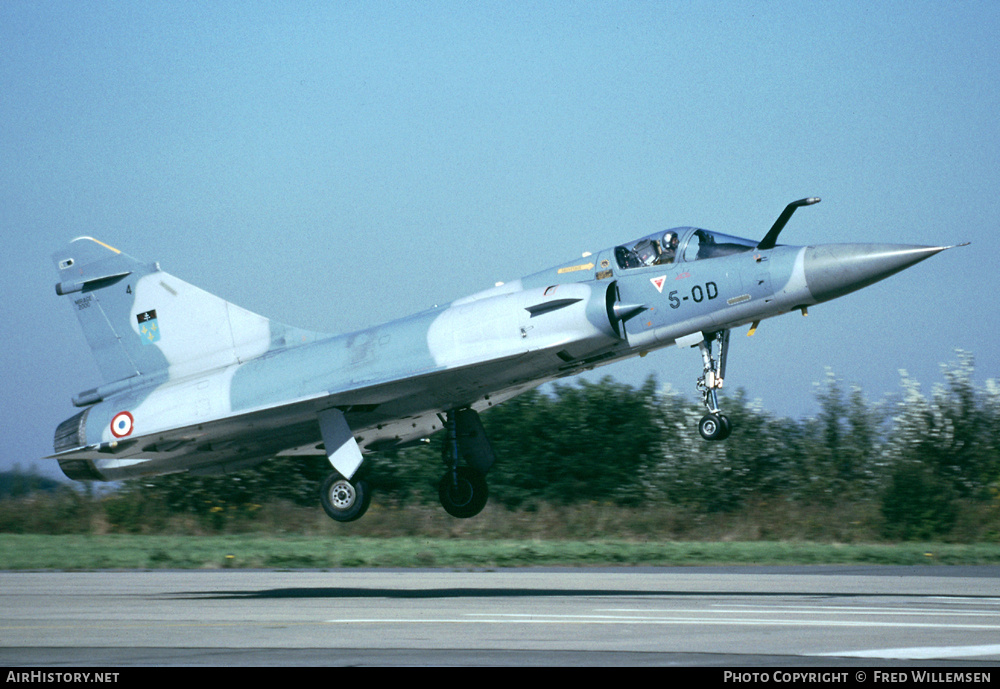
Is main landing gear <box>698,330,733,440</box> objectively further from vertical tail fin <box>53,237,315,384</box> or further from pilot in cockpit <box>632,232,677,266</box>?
vertical tail fin <box>53,237,315,384</box>

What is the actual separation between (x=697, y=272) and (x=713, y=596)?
4715mm

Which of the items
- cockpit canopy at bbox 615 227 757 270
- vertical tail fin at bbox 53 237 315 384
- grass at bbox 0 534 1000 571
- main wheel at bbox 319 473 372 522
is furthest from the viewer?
grass at bbox 0 534 1000 571

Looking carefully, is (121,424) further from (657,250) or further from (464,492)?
(657,250)

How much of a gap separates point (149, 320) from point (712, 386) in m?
10.0

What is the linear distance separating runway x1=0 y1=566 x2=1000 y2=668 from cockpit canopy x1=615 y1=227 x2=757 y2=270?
15.7 feet

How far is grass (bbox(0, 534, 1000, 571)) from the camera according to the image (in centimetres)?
2634

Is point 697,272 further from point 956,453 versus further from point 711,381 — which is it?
point 956,453

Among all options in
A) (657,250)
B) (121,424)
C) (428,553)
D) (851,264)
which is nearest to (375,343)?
(121,424)

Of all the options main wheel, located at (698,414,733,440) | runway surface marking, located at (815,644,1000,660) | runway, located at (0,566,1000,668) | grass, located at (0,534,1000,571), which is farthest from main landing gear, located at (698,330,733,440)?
grass, located at (0,534,1000,571)

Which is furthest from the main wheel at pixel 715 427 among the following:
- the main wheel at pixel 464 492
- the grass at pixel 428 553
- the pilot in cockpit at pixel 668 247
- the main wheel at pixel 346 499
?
the grass at pixel 428 553

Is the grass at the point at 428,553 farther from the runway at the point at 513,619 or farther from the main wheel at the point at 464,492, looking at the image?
the main wheel at the point at 464,492

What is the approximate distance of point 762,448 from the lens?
1502 inches

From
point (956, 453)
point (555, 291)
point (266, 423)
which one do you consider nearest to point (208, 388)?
point (266, 423)
